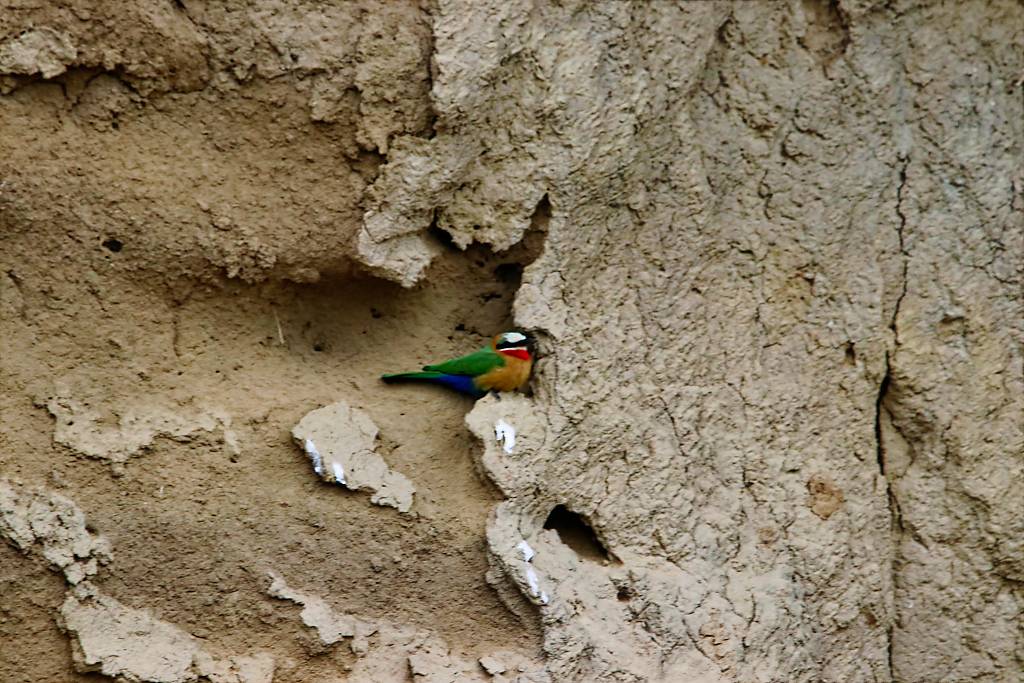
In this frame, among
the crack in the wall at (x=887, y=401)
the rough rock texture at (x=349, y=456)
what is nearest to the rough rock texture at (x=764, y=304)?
the crack in the wall at (x=887, y=401)

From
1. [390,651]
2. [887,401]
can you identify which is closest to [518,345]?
[390,651]

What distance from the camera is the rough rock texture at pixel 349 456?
355 centimetres

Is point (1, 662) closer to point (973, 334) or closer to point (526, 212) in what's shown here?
point (526, 212)

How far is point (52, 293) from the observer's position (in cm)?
348

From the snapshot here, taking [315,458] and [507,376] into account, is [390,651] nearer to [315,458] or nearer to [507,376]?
[315,458]

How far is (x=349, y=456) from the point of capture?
3580mm

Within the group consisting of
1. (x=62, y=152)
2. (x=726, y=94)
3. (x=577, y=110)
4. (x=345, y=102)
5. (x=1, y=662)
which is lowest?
(x=1, y=662)

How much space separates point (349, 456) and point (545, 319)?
666 millimetres

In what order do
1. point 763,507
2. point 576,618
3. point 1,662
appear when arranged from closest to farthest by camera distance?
point 1,662 → point 576,618 → point 763,507

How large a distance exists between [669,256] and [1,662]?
6.97ft

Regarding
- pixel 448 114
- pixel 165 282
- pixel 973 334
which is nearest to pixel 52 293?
pixel 165 282

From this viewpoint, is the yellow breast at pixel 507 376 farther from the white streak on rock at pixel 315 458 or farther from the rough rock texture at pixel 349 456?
the white streak on rock at pixel 315 458

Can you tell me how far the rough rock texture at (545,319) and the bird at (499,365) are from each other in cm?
6

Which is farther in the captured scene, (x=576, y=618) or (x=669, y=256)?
(x=669, y=256)
